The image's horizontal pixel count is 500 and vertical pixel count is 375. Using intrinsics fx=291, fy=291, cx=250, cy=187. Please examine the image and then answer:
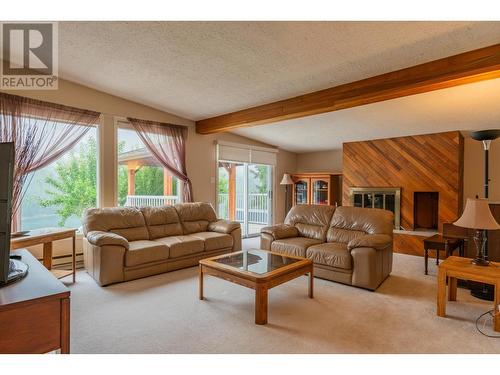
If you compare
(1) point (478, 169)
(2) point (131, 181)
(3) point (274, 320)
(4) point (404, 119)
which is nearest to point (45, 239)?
(2) point (131, 181)

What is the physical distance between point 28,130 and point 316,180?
5.53 metres

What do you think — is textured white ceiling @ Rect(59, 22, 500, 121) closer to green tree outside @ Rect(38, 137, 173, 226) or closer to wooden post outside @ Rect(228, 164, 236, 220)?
green tree outside @ Rect(38, 137, 173, 226)

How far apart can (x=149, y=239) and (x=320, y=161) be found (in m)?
4.82

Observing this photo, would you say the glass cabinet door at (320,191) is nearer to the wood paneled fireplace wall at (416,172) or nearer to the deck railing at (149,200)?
the wood paneled fireplace wall at (416,172)

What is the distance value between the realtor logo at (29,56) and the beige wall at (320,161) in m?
5.68

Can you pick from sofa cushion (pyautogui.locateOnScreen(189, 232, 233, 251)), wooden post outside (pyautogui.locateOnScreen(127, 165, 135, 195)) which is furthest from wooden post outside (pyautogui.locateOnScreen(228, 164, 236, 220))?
wooden post outside (pyautogui.locateOnScreen(127, 165, 135, 195))

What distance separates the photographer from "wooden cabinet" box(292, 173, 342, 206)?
6.76m

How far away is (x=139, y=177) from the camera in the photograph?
503 cm

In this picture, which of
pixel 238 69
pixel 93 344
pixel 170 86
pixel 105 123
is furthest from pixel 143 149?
pixel 93 344

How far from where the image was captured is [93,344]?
2111mm

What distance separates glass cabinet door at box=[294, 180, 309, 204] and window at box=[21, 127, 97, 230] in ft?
15.2

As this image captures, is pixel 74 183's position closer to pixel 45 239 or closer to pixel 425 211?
pixel 45 239

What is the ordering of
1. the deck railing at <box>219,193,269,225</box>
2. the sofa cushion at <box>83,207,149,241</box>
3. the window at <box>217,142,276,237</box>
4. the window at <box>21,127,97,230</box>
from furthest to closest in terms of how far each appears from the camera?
the deck railing at <box>219,193,269,225</box> < the window at <box>217,142,276,237</box> < the window at <box>21,127,97,230</box> < the sofa cushion at <box>83,207,149,241</box>

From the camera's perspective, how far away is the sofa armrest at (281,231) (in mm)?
4125
